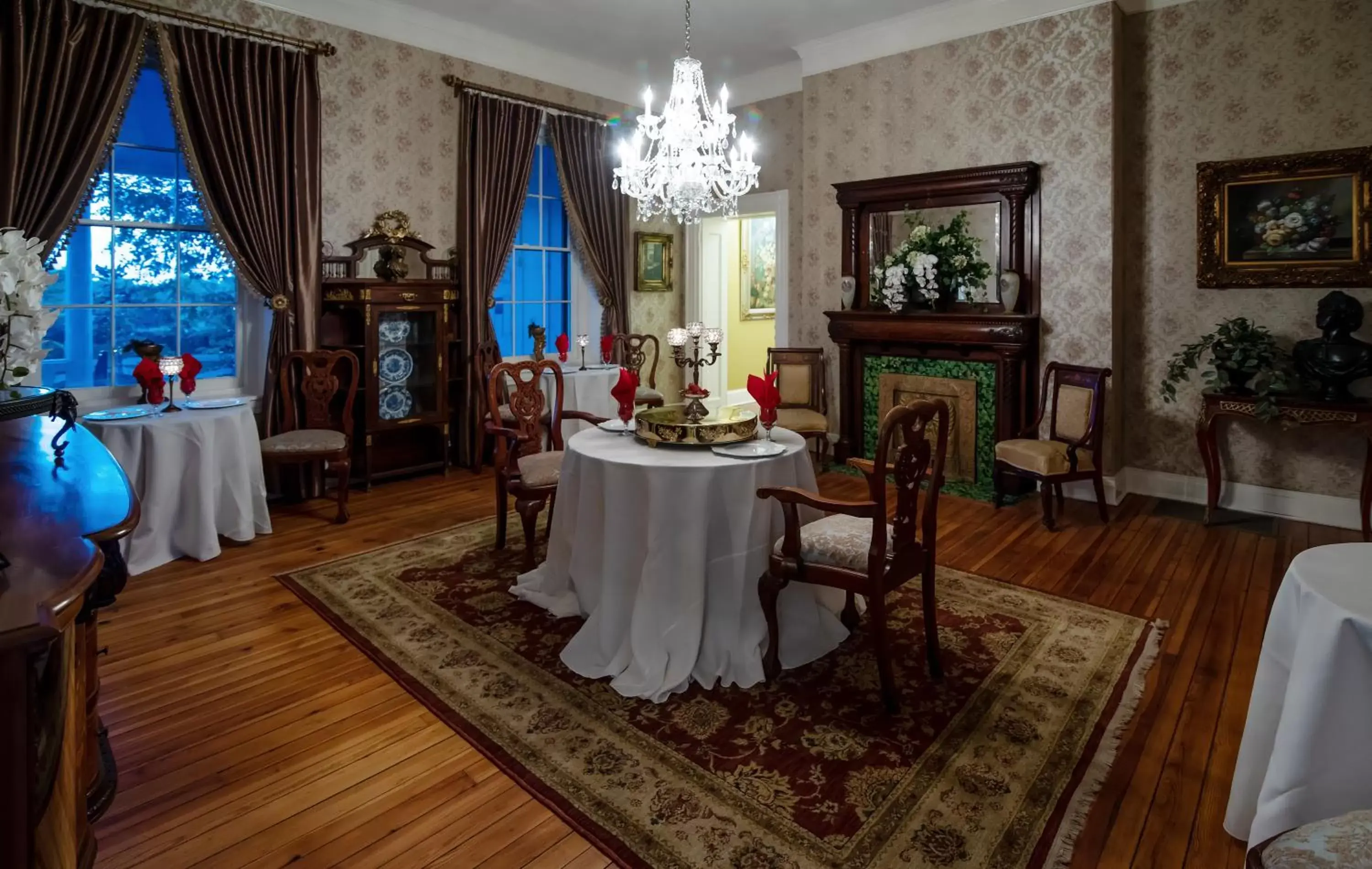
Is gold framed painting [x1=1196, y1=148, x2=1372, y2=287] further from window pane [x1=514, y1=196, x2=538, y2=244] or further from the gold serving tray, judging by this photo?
window pane [x1=514, y1=196, x2=538, y2=244]

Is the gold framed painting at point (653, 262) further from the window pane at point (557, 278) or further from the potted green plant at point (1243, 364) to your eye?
the potted green plant at point (1243, 364)

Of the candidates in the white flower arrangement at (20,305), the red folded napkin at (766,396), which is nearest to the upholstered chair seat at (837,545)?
the red folded napkin at (766,396)

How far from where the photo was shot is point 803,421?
602cm

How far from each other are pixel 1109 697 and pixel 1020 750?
0.55 meters

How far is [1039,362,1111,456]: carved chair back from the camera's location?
476 cm

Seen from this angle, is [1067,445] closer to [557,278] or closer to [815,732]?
[815,732]

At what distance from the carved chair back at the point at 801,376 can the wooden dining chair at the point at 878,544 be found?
11.8ft

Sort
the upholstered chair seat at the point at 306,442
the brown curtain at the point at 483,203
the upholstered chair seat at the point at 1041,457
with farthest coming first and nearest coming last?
the brown curtain at the point at 483,203, the upholstered chair seat at the point at 1041,457, the upholstered chair seat at the point at 306,442

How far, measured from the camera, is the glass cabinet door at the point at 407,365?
5.45 m

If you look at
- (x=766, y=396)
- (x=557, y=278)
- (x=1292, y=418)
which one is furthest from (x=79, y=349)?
(x=1292, y=418)

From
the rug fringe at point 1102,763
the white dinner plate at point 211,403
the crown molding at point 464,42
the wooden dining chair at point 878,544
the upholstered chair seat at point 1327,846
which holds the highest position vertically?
the crown molding at point 464,42

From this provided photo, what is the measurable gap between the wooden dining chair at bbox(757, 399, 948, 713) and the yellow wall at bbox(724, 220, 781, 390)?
657 cm

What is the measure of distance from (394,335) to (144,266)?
1.48 m

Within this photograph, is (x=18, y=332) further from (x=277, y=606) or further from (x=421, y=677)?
(x=277, y=606)
